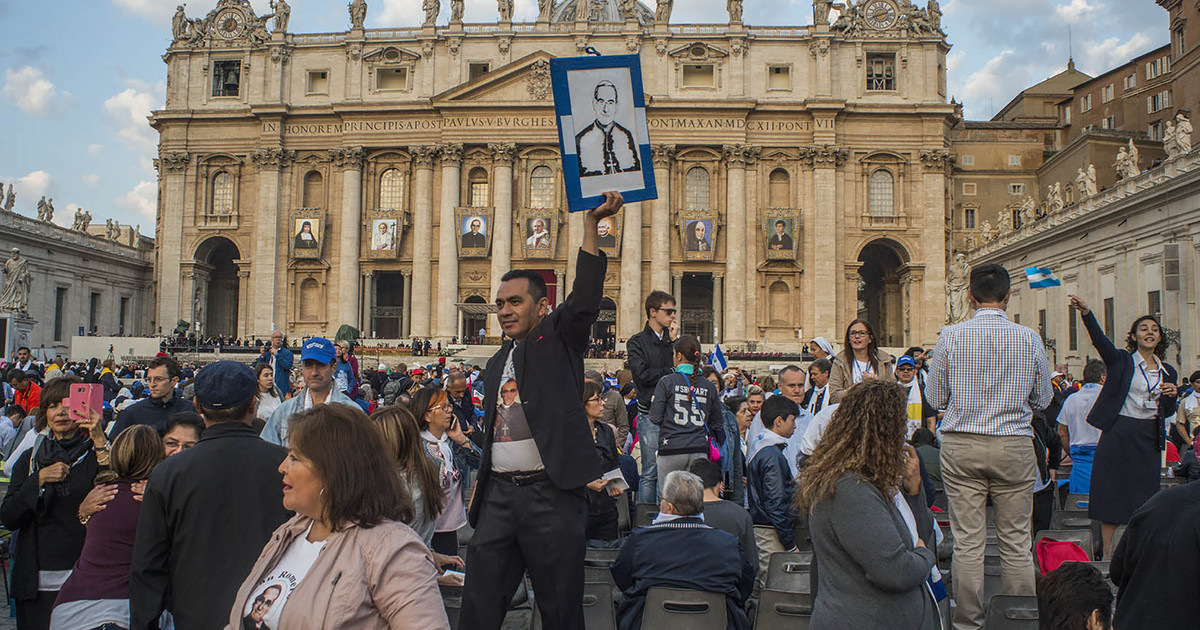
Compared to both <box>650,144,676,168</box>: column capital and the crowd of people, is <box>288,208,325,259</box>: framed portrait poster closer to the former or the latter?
<box>650,144,676,168</box>: column capital

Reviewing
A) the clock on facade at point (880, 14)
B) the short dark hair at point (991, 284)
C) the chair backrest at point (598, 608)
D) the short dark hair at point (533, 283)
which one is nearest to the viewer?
the short dark hair at point (533, 283)

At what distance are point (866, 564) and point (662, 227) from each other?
42.0 m

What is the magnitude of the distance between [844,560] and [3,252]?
143 ft

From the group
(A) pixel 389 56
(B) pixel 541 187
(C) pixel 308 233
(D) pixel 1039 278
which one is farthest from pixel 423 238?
(D) pixel 1039 278

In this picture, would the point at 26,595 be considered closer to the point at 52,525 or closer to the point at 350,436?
the point at 52,525

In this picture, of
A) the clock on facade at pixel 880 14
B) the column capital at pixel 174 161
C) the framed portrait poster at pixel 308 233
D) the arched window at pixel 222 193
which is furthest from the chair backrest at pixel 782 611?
the column capital at pixel 174 161

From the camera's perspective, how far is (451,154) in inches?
1788

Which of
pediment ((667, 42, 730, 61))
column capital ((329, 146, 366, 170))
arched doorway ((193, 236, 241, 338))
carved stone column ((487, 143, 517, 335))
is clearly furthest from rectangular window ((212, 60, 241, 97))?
pediment ((667, 42, 730, 61))

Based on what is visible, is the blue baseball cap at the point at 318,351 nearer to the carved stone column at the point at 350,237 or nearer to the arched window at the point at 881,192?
the carved stone column at the point at 350,237

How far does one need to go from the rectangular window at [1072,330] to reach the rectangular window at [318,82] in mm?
38891

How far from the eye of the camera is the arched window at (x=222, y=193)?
1885 inches

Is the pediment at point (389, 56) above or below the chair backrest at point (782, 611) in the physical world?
above

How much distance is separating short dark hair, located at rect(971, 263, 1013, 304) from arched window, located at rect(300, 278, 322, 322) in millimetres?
45313

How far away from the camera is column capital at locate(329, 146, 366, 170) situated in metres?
46.0
